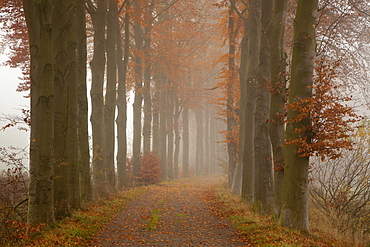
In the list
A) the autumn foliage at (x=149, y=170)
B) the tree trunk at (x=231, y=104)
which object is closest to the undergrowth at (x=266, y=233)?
the tree trunk at (x=231, y=104)

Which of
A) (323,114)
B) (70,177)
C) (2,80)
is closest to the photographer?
(323,114)

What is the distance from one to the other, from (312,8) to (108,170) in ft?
35.5

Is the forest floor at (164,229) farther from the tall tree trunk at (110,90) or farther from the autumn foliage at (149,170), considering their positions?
the autumn foliage at (149,170)

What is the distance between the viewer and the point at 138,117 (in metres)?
21.3

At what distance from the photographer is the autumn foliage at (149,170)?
68.2 feet

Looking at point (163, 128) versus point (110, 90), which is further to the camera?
point (163, 128)

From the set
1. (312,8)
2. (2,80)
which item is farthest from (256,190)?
(2,80)

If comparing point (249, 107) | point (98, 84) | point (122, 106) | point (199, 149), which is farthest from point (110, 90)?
point (199, 149)

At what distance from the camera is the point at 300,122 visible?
8117mm

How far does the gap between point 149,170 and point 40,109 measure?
14134mm

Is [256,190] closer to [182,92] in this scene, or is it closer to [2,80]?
[182,92]

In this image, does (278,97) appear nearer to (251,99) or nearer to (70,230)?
(251,99)

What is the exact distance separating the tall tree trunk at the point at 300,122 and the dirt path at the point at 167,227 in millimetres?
1643

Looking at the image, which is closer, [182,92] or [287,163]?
[287,163]
